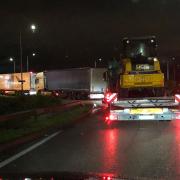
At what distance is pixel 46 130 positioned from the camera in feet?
→ 69.1

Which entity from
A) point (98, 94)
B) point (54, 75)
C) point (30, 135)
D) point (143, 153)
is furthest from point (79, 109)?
point (54, 75)

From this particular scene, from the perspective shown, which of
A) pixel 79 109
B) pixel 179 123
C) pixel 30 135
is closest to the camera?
pixel 30 135

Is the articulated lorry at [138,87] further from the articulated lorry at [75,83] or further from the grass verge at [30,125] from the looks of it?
the articulated lorry at [75,83]

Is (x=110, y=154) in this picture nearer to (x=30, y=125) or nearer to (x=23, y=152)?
(x=23, y=152)

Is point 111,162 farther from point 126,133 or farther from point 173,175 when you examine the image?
point 126,133

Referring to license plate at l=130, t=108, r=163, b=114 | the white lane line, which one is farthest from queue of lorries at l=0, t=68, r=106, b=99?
the white lane line

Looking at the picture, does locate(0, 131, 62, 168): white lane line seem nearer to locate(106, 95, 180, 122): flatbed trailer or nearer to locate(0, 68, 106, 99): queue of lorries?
locate(106, 95, 180, 122): flatbed trailer

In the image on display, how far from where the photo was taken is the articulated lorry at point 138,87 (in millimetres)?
20203

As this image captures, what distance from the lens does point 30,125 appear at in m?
21.6

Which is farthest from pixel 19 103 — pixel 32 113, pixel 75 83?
pixel 75 83

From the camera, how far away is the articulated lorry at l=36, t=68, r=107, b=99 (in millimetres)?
62219

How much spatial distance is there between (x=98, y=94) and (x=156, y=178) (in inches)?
2059

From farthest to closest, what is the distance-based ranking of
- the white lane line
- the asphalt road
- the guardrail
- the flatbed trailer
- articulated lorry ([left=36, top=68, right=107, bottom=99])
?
articulated lorry ([left=36, top=68, right=107, bottom=99])
the flatbed trailer
the guardrail
the white lane line
the asphalt road

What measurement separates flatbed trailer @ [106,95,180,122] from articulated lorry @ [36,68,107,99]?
3785cm
